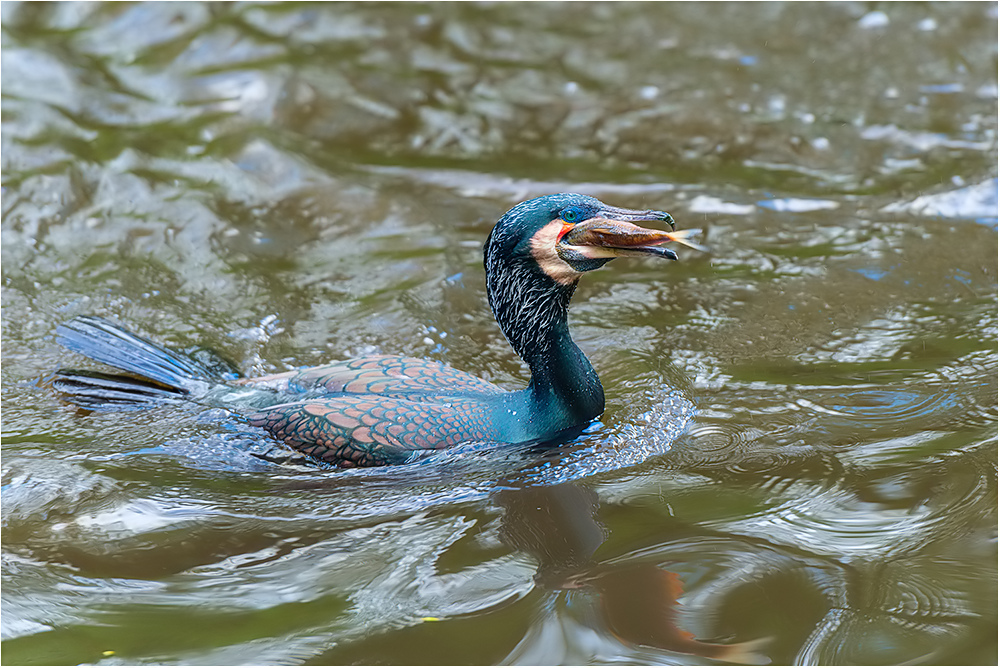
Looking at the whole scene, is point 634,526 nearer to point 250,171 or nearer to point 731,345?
point 731,345

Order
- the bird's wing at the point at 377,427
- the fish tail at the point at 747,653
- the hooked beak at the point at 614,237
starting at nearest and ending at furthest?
the fish tail at the point at 747,653
the hooked beak at the point at 614,237
the bird's wing at the point at 377,427

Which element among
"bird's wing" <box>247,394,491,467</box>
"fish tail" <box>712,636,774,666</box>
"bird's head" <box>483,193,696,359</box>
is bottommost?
"fish tail" <box>712,636,774,666</box>

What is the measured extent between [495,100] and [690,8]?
199 cm

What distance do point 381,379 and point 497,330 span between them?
1153 millimetres

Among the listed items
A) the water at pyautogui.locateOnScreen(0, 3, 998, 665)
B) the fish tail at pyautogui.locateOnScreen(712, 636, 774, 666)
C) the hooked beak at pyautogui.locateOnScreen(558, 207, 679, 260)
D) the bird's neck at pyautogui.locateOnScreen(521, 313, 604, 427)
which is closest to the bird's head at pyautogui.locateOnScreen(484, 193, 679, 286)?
the hooked beak at pyautogui.locateOnScreen(558, 207, 679, 260)

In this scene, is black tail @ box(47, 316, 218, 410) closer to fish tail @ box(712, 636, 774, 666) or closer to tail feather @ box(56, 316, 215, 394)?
tail feather @ box(56, 316, 215, 394)

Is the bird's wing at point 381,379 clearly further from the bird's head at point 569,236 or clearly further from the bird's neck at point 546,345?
the bird's head at point 569,236

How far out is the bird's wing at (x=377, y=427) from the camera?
4129mm

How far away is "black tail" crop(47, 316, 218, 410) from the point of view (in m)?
4.75

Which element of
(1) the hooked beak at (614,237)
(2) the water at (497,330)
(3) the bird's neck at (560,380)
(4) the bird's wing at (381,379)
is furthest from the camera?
(4) the bird's wing at (381,379)

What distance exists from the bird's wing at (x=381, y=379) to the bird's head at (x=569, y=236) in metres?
0.63

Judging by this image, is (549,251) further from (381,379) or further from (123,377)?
(123,377)

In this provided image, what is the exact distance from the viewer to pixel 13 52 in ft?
24.5

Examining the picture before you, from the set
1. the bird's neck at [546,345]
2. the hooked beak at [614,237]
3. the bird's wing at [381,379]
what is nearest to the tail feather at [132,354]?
the bird's wing at [381,379]
